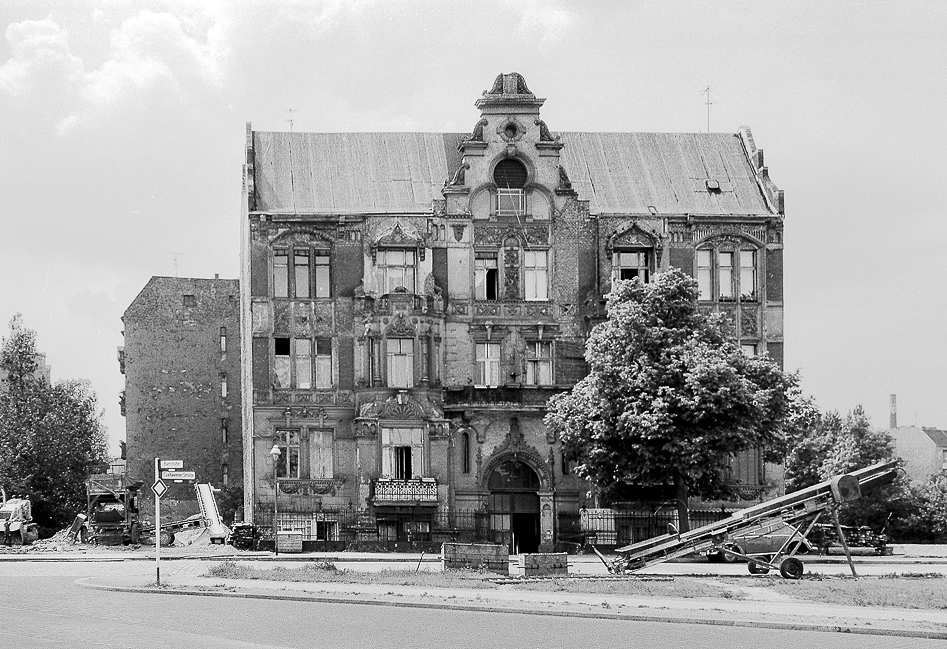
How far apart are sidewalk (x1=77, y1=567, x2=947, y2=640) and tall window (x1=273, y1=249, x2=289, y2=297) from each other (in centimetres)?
2511

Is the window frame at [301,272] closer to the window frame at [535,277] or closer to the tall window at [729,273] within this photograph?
the window frame at [535,277]

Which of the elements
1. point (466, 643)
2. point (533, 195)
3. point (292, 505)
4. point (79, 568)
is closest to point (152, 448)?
point (292, 505)

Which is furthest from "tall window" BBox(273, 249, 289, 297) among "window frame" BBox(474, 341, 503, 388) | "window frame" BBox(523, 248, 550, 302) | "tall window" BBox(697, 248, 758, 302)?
"tall window" BBox(697, 248, 758, 302)

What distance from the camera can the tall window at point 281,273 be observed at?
66125 mm

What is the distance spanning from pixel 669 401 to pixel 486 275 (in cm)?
1358

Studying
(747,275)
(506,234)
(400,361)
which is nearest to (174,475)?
(400,361)

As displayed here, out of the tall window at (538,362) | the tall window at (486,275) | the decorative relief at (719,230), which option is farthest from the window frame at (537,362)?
the decorative relief at (719,230)

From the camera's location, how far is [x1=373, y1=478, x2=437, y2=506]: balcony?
64.2m

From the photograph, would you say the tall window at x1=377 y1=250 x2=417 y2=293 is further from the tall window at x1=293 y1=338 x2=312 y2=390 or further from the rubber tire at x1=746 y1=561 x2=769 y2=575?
the rubber tire at x1=746 y1=561 x2=769 y2=575

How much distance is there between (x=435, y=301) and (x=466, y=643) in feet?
130

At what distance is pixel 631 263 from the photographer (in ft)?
221

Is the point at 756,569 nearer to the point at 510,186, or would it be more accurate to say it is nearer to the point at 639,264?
the point at 639,264

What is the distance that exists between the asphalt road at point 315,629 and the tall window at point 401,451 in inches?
1103

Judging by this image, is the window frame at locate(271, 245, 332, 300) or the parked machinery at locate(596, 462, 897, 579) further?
the window frame at locate(271, 245, 332, 300)
